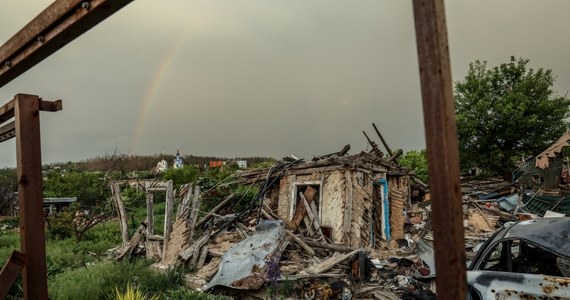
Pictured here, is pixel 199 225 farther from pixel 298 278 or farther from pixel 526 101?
pixel 526 101

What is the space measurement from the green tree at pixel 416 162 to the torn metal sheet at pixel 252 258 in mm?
20242

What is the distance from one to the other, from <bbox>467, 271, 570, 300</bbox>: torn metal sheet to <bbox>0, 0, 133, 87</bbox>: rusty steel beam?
5.47 metres

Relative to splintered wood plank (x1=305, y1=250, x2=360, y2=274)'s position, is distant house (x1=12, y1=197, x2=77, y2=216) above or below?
above

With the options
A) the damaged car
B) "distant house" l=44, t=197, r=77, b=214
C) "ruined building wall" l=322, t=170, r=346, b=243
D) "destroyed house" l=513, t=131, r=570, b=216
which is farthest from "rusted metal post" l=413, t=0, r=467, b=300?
"distant house" l=44, t=197, r=77, b=214

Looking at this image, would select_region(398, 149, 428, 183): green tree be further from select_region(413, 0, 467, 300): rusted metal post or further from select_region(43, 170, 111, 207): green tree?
select_region(413, 0, 467, 300): rusted metal post

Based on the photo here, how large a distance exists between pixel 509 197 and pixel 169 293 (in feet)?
69.1

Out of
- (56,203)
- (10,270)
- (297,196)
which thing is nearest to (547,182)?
(297,196)

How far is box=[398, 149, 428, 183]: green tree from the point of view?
29922mm

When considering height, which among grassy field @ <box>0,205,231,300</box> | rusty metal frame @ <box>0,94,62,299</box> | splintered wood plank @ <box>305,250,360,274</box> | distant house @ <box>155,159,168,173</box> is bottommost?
splintered wood plank @ <box>305,250,360,274</box>

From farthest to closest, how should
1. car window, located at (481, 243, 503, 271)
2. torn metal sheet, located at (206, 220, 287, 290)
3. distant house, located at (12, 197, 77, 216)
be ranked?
distant house, located at (12, 197, 77, 216), torn metal sheet, located at (206, 220, 287, 290), car window, located at (481, 243, 503, 271)

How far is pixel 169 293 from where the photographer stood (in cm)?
845

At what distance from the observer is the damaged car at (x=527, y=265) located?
16.2 feet

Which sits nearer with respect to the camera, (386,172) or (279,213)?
(279,213)

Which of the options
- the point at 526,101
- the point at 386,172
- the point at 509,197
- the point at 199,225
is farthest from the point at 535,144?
the point at 199,225
